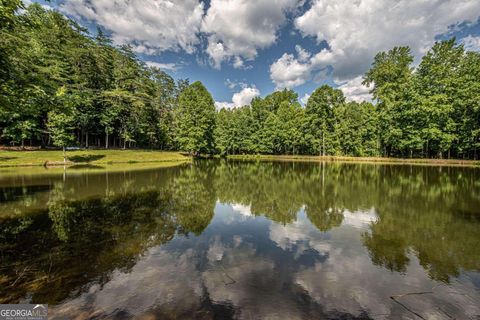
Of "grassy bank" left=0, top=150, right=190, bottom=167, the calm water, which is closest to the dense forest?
"grassy bank" left=0, top=150, right=190, bottom=167

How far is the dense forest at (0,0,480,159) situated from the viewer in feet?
149

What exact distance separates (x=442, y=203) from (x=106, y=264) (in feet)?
58.8

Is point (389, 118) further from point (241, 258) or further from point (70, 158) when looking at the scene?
point (70, 158)

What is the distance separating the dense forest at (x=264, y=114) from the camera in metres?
45.5

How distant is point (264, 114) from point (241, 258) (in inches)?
2918

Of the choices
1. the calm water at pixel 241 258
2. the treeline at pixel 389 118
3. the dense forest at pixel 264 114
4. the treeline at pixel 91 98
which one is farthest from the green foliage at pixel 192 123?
the calm water at pixel 241 258

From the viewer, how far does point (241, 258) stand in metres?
7.70

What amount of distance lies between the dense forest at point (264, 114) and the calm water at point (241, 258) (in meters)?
27.7

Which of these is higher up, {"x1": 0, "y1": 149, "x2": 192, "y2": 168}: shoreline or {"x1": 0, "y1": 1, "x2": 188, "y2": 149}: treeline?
{"x1": 0, "y1": 1, "x2": 188, "y2": 149}: treeline

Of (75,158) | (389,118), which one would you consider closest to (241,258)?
(75,158)

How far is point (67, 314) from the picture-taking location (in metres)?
4.87

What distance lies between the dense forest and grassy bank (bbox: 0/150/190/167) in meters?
2.73

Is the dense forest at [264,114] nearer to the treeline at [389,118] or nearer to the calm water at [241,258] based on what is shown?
the treeline at [389,118]

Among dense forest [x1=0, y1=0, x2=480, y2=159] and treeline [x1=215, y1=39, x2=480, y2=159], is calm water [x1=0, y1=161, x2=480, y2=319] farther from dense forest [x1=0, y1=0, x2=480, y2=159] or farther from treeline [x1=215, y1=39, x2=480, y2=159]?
treeline [x1=215, y1=39, x2=480, y2=159]
